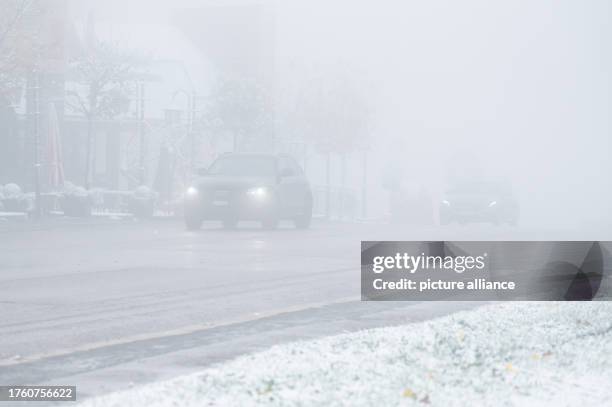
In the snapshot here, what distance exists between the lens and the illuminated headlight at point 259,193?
26.1 m

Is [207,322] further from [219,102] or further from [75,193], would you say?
[219,102]

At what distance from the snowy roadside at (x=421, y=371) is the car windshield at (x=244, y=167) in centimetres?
1886

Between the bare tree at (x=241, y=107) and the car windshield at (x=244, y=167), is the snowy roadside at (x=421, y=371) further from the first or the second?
the bare tree at (x=241, y=107)

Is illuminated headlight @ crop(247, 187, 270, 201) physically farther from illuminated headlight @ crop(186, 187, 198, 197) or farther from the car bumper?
illuminated headlight @ crop(186, 187, 198, 197)

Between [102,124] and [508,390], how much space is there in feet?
158

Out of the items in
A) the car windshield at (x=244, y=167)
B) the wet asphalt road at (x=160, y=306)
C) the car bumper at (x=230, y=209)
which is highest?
the car windshield at (x=244, y=167)

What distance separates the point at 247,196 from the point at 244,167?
1.71 m

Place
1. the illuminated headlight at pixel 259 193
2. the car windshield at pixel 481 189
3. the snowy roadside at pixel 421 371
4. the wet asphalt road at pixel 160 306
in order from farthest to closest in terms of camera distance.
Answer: the car windshield at pixel 481 189 → the illuminated headlight at pixel 259 193 → the wet asphalt road at pixel 160 306 → the snowy roadside at pixel 421 371

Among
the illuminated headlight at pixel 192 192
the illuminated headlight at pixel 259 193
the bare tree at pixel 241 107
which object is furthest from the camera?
the bare tree at pixel 241 107

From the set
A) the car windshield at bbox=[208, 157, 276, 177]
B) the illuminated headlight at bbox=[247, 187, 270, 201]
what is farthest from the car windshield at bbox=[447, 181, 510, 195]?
the illuminated headlight at bbox=[247, 187, 270, 201]

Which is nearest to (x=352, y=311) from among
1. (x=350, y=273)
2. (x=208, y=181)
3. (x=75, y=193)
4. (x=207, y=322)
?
(x=207, y=322)

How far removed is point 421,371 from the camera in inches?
256

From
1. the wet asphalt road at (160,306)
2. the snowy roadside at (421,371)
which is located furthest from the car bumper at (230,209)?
the snowy roadside at (421,371)

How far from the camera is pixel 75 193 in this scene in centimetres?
3181
